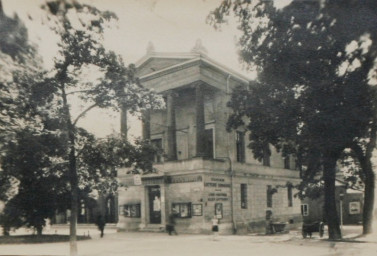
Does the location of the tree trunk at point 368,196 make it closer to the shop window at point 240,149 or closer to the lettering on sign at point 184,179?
the lettering on sign at point 184,179

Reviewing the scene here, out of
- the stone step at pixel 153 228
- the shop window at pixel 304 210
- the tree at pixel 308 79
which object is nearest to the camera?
the tree at pixel 308 79

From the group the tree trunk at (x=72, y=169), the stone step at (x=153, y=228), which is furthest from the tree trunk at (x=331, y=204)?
the tree trunk at (x=72, y=169)

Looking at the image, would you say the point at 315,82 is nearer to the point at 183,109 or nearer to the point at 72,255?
the point at 72,255

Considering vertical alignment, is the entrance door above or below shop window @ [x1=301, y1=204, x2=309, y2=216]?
above

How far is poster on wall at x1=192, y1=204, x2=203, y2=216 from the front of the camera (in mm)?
26297

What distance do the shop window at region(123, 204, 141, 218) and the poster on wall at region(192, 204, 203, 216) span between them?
6.08 m

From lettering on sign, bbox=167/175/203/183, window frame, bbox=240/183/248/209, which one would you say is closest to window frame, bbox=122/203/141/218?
lettering on sign, bbox=167/175/203/183

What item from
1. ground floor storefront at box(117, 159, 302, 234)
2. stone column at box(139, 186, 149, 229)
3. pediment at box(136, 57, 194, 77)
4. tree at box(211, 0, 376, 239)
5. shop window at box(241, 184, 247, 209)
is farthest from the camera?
shop window at box(241, 184, 247, 209)

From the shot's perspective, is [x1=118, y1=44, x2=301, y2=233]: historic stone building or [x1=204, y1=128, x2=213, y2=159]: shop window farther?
[x1=204, y1=128, x2=213, y2=159]: shop window

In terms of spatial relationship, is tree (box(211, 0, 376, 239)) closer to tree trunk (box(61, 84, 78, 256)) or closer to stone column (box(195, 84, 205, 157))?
stone column (box(195, 84, 205, 157))

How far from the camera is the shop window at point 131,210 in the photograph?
31250mm

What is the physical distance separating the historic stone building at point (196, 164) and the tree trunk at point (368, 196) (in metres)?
4.94

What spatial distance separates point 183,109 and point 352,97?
663 inches

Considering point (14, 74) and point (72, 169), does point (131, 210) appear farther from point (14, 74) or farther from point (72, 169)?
point (14, 74)
